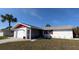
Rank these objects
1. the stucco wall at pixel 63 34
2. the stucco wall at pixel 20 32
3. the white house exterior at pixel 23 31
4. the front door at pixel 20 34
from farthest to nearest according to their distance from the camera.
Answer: the white house exterior at pixel 23 31
the stucco wall at pixel 20 32
the front door at pixel 20 34
the stucco wall at pixel 63 34

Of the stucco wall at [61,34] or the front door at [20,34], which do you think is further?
the front door at [20,34]

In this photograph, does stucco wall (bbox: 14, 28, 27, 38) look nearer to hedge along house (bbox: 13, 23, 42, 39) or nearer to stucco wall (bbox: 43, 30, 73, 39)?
hedge along house (bbox: 13, 23, 42, 39)

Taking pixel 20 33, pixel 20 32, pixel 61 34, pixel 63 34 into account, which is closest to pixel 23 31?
pixel 20 32

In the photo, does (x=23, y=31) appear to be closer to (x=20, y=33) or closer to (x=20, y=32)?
(x=20, y=32)

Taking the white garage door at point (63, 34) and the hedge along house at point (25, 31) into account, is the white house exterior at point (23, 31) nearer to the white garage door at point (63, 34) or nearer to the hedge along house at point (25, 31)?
the hedge along house at point (25, 31)

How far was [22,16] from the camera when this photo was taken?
6.12 metres

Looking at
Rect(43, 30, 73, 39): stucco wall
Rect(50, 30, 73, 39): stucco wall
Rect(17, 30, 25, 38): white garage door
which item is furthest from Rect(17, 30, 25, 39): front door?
Rect(50, 30, 73, 39): stucco wall

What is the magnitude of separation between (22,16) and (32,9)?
62cm

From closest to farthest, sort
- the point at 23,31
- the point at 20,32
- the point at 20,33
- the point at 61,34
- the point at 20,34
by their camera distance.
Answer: the point at 61,34 → the point at 20,34 → the point at 20,33 → the point at 20,32 → the point at 23,31

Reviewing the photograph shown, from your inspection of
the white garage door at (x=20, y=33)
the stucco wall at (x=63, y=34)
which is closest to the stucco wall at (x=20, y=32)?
the white garage door at (x=20, y=33)

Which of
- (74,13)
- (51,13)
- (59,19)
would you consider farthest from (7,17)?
(74,13)
